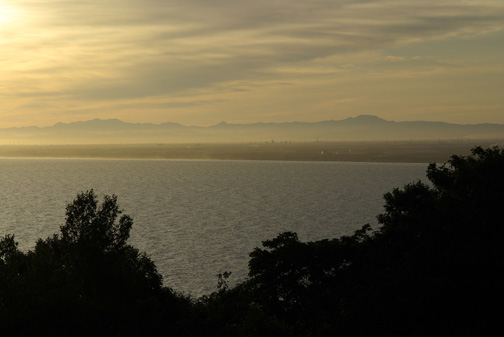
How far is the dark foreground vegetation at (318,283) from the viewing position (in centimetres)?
3438

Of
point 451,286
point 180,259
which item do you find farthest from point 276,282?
point 180,259

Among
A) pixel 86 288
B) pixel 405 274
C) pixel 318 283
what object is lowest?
pixel 318 283

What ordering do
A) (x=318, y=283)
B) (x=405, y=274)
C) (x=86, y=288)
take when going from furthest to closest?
(x=318, y=283) → (x=86, y=288) → (x=405, y=274)

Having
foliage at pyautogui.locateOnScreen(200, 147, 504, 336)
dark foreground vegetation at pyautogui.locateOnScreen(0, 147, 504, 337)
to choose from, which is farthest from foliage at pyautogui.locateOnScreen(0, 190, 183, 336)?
foliage at pyautogui.locateOnScreen(200, 147, 504, 336)

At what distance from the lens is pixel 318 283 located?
143 feet

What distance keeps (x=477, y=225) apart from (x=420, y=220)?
439 centimetres

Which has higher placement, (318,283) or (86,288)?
(86,288)

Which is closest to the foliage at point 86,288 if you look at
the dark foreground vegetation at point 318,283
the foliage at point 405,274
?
the dark foreground vegetation at point 318,283

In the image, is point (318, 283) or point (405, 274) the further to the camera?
point (318, 283)

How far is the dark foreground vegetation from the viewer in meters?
34.4

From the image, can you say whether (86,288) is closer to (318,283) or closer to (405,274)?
(318,283)

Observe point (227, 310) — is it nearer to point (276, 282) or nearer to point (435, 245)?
point (276, 282)

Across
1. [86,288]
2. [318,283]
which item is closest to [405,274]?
[318,283]

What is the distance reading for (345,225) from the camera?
13162 cm
